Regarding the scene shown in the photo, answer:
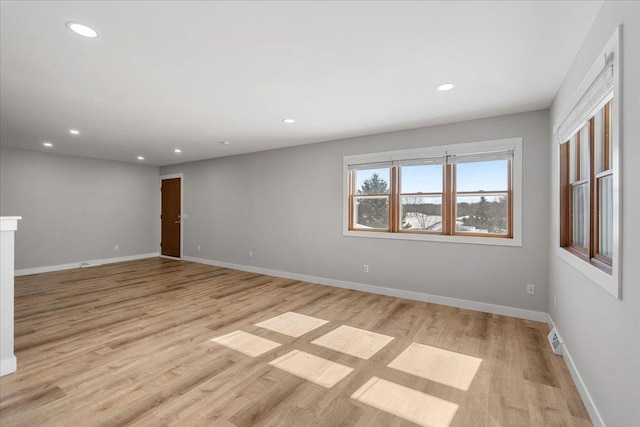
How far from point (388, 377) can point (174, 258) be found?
6837 mm

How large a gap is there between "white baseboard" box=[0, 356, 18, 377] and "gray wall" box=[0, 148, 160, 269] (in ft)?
15.3

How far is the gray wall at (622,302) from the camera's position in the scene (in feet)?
4.17

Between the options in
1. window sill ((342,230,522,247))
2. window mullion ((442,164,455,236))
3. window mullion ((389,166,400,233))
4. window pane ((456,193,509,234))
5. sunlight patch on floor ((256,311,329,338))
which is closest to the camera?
sunlight patch on floor ((256,311,329,338))

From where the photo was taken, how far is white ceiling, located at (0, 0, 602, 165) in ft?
5.79

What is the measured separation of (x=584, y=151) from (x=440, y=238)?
1943 mm

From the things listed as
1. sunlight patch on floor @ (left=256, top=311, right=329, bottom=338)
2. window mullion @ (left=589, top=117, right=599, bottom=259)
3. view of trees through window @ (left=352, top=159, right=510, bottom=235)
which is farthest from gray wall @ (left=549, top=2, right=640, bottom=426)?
sunlight patch on floor @ (left=256, top=311, right=329, bottom=338)

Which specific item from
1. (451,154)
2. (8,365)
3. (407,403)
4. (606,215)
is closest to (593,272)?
(606,215)

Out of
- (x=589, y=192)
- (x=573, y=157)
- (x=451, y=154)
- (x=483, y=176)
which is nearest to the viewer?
(x=589, y=192)

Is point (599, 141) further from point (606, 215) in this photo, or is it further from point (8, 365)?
point (8, 365)

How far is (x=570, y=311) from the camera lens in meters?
2.38

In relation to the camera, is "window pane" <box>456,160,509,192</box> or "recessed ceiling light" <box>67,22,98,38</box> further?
"window pane" <box>456,160,509,192</box>

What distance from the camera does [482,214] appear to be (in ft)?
12.5

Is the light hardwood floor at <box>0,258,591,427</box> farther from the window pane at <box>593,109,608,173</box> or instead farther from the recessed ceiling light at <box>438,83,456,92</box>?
the recessed ceiling light at <box>438,83,456,92</box>

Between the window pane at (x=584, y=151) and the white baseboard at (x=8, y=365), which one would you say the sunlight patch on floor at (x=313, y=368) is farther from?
the window pane at (x=584, y=151)
